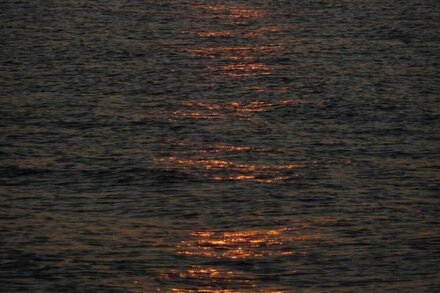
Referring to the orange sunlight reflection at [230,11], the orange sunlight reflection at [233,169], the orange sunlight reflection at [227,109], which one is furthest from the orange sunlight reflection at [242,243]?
the orange sunlight reflection at [230,11]

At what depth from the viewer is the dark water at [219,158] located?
72.5 feet

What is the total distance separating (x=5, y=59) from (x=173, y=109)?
411 inches

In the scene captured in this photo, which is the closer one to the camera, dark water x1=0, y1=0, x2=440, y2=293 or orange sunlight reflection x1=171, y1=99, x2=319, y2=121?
dark water x1=0, y1=0, x2=440, y2=293

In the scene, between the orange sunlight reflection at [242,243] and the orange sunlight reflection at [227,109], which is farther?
the orange sunlight reflection at [227,109]

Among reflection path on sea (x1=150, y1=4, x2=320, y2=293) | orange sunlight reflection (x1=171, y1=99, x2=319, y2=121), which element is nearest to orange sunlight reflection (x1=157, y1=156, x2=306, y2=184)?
reflection path on sea (x1=150, y1=4, x2=320, y2=293)

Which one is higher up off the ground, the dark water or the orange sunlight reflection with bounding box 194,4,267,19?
the dark water

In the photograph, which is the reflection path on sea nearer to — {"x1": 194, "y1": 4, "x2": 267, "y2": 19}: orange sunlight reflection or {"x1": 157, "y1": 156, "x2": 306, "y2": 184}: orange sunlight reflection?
{"x1": 157, "y1": 156, "x2": 306, "y2": 184}: orange sunlight reflection

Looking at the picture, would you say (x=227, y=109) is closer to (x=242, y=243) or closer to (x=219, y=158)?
(x=219, y=158)

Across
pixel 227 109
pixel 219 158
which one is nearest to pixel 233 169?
pixel 219 158

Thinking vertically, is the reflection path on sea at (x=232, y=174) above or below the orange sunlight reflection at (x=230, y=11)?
above

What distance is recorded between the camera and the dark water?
72.5 ft

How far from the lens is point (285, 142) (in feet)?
101

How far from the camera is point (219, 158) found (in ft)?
96.4

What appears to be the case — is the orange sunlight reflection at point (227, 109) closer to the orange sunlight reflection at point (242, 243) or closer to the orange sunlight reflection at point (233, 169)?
the orange sunlight reflection at point (233, 169)
